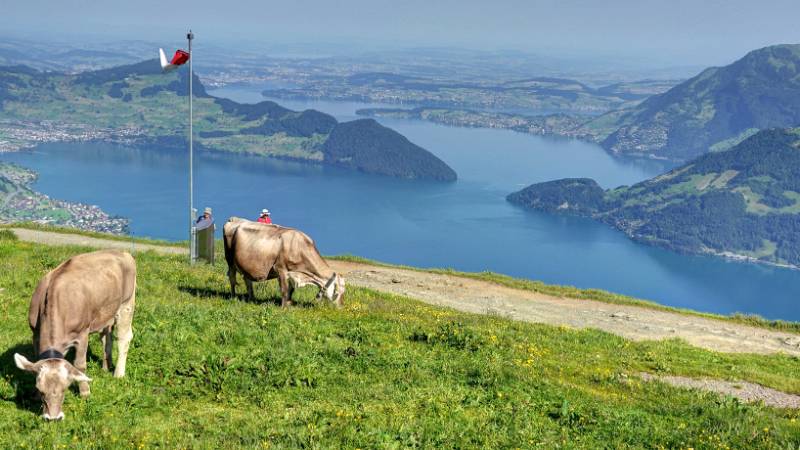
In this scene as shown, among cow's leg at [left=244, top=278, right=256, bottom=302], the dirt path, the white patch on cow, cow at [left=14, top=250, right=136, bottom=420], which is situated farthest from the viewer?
the dirt path

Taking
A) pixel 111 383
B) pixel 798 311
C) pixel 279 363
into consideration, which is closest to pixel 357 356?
pixel 279 363

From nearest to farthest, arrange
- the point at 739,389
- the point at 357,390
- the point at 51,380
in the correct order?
the point at 51,380 < the point at 357,390 < the point at 739,389

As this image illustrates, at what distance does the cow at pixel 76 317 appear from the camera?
1149 centimetres

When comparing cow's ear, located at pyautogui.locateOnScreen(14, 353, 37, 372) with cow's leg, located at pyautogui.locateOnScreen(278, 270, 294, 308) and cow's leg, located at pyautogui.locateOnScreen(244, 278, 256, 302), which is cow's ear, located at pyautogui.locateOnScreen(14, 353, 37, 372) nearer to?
cow's leg, located at pyautogui.locateOnScreen(278, 270, 294, 308)

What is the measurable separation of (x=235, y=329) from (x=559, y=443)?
8610 millimetres

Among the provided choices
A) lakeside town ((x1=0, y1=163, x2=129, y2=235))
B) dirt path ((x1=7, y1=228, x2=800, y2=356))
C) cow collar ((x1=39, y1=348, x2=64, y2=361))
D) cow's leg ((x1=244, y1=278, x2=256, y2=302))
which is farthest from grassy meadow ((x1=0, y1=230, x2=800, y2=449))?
lakeside town ((x1=0, y1=163, x2=129, y2=235))

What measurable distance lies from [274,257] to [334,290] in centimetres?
241

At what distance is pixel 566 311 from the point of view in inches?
1297

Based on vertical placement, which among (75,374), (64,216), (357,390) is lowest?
(64,216)

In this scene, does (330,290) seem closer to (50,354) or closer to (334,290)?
(334,290)

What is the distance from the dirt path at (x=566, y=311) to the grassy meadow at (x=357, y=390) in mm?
7288

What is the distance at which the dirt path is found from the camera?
2966cm

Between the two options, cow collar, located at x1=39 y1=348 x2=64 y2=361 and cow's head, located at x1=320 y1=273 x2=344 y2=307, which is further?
cow's head, located at x1=320 y1=273 x2=344 y2=307

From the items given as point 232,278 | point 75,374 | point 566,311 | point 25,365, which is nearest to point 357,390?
point 75,374
